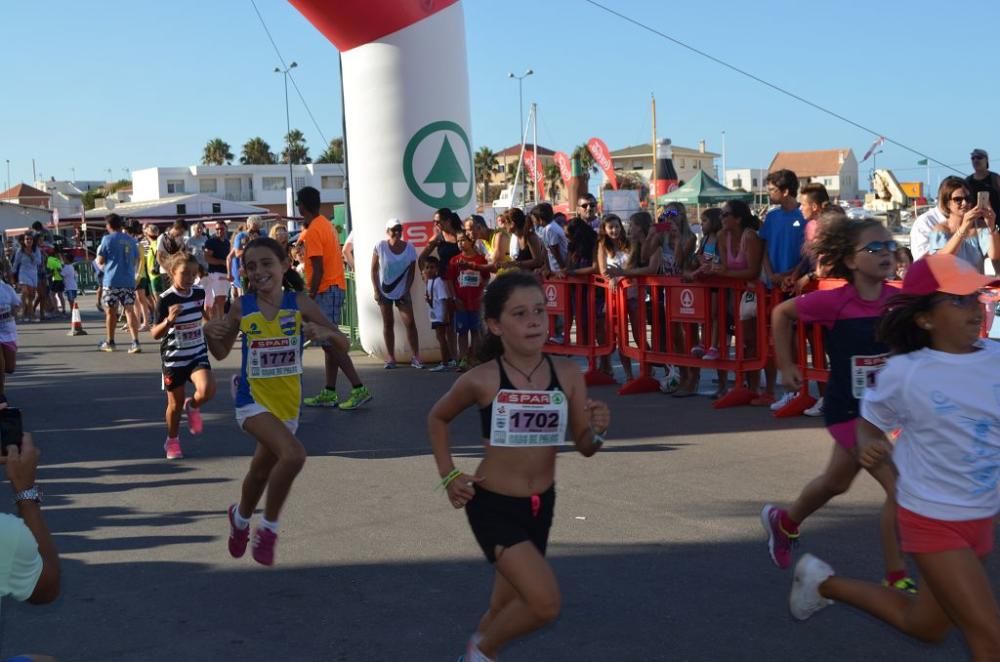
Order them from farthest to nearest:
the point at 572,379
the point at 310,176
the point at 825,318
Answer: the point at 310,176 → the point at 825,318 → the point at 572,379

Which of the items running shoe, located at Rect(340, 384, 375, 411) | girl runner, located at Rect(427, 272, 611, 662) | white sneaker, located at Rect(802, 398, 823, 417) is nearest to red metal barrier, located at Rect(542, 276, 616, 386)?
running shoe, located at Rect(340, 384, 375, 411)

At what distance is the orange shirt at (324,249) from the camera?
13094 millimetres

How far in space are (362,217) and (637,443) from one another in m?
6.31


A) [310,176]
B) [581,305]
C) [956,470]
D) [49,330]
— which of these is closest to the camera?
[956,470]

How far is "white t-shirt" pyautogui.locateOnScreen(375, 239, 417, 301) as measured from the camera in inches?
555

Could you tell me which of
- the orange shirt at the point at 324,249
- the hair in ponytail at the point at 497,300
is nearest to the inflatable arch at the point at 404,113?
the orange shirt at the point at 324,249

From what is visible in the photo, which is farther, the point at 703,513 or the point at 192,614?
the point at 703,513

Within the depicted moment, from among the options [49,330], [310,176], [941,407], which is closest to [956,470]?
[941,407]

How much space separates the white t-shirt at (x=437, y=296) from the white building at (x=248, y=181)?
10183 cm

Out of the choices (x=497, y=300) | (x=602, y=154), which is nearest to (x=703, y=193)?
(x=602, y=154)

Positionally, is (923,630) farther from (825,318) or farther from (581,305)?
(581,305)

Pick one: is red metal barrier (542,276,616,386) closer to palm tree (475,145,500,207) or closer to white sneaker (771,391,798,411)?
white sneaker (771,391,798,411)

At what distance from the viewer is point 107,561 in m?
6.63

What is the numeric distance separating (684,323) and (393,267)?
3981 mm
